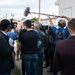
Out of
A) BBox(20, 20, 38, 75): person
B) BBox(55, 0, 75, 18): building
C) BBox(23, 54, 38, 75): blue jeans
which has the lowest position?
BBox(23, 54, 38, 75): blue jeans

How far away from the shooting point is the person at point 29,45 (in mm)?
7328

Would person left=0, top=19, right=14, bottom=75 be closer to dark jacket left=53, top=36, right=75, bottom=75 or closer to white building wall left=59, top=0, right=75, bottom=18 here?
dark jacket left=53, top=36, right=75, bottom=75

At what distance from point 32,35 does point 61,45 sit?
3337 millimetres

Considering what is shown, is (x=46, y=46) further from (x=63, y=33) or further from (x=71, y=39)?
(x=71, y=39)

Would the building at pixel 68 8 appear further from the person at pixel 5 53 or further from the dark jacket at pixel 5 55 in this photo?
the dark jacket at pixel 5 55

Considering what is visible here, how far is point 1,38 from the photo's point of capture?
5488 millimetres

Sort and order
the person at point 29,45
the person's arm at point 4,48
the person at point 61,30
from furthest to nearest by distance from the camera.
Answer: the person at point 61,30 → the person at point 29,45 → the person's arm at point 4,48

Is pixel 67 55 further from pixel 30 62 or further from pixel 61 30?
pixel 61 30

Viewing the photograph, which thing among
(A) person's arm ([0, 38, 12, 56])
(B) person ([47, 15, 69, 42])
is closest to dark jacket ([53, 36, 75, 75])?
(A) person's arm ([0, 38, 12, 56])

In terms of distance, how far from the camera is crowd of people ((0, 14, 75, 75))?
4.02 metres

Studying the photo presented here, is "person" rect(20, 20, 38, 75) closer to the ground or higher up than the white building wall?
closer to the ground

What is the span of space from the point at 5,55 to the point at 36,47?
2037 millimetres

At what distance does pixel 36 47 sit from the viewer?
7.53m

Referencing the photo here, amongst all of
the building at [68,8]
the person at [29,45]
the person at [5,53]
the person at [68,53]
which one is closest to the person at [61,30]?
the person at [29,45]
